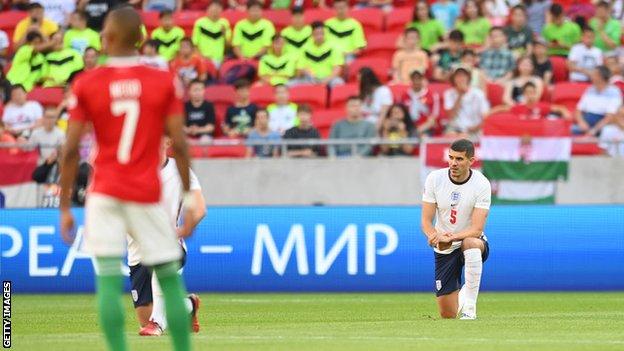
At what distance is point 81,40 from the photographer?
25.9 meters

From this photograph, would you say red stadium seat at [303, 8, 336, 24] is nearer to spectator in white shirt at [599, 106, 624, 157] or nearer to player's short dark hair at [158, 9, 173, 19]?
player's short dark hair at [158, 9, 173, 19]

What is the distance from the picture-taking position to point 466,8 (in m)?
25.4

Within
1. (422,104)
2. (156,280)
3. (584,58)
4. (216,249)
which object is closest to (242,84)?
(422,104)

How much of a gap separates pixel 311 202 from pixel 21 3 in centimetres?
816

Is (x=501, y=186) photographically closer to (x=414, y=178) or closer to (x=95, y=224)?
(x=414, y=178)

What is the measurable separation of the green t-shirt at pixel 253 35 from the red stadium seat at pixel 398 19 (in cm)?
202

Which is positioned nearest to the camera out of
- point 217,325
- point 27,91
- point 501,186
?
point 217,325

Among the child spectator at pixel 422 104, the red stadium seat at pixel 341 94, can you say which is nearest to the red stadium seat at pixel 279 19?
the red stadium seat at pixel 341 94

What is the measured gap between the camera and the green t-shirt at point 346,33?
83.0 ft

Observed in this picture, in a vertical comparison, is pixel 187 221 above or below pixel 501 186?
above

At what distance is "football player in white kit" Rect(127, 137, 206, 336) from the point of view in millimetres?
12805

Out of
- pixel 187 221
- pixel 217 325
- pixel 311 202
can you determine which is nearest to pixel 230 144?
pixel 311 202

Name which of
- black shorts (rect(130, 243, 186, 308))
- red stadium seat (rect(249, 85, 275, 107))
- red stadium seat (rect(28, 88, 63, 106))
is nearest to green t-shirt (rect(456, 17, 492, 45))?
red stadium seat (rect(249, 85, 275, 107))

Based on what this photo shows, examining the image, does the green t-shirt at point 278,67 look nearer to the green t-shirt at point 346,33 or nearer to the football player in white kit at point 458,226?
the green t-shirt at point 346,33
